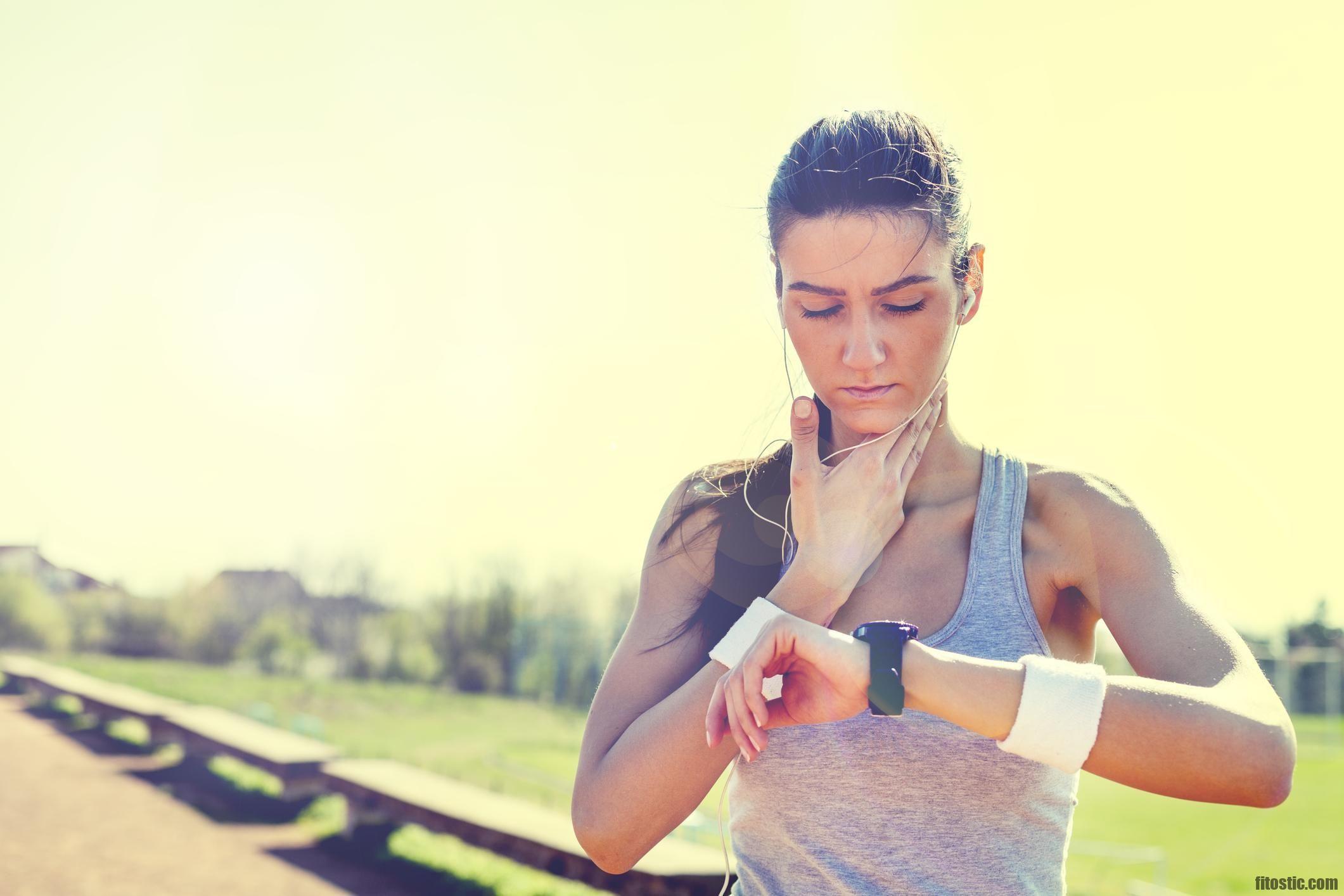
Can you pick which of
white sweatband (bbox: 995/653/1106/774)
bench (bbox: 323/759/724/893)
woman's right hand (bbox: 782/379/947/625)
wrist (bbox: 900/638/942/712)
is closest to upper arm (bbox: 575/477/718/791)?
woman's right hand (bbox: 782/379/947/625)

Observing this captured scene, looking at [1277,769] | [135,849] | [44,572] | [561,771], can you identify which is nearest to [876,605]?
[1277,769]

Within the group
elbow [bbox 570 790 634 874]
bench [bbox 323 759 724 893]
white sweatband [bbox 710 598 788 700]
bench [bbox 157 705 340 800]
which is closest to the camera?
white sweatband [bbox 710 598 788 700]

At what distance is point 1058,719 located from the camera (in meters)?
1.30

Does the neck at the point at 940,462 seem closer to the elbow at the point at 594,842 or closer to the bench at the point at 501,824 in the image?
the elbow at the point at 594,842

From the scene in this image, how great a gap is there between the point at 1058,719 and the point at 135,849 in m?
9.17

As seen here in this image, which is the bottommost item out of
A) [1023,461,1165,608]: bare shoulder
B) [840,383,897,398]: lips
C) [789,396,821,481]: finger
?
[1023,461,1165,608]: bare shoulder

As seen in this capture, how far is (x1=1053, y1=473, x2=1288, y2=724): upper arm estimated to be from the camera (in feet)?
4.74

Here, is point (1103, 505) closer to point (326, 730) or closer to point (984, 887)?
point (984, 887)

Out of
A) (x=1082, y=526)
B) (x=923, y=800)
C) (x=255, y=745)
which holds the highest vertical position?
(x=1082, y=526)

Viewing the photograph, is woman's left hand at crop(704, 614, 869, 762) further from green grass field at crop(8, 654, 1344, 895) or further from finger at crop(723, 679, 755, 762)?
green grass field at crop(8, 654, 1344, 895)

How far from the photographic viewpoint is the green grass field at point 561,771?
526 inches

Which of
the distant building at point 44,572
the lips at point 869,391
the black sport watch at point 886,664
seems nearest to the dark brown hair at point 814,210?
the lips at point 869,391

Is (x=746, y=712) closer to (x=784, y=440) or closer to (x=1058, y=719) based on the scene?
(x=1058, y=719)

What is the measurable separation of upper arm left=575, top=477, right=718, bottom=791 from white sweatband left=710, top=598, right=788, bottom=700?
0.22 metres
